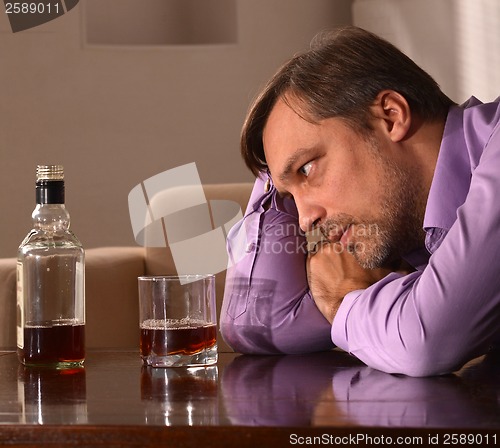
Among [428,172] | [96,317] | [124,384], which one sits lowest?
[96,317]

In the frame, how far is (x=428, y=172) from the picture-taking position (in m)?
1.29

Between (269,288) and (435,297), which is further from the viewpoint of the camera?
(269,288)

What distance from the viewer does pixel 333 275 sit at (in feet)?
3.88

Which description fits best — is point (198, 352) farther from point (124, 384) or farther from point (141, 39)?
point (141, 39)

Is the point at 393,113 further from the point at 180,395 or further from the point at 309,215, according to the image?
the point at 180,395

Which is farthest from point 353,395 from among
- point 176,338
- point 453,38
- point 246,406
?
point 453,38

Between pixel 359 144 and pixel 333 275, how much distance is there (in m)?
0.23

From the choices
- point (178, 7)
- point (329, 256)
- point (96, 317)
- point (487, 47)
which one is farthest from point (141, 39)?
point (329, 256)

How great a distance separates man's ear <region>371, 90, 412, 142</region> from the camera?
1271 millimetres

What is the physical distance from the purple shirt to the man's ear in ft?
0.23

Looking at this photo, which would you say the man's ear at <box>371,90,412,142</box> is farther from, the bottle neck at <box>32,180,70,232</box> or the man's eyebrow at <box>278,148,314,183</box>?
the bottle neck at <box>32,180,70,232</box>

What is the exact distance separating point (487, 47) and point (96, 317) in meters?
1.48

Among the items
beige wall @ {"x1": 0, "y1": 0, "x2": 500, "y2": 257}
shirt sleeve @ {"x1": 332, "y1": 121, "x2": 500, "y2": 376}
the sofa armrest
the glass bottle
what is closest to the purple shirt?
shirt sleeve @ {"x1": 332, "y1": 121, "x2": 500, "y2": 376}

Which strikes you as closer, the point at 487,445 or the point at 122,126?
the point at 487,445
